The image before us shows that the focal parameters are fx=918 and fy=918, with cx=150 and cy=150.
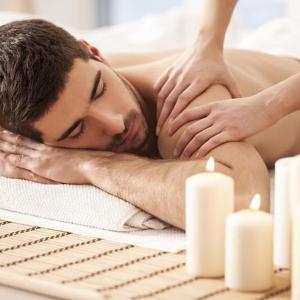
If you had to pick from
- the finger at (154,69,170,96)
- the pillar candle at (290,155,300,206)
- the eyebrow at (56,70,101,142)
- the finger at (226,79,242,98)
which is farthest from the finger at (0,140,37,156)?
the pillar candle at (290,155,300,206)

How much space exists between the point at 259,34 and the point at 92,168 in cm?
140

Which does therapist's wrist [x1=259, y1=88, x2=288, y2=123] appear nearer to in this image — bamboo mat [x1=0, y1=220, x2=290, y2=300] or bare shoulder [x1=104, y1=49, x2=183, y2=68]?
bamboo mat [x1=0, y1=220, x2=290, y2=300]

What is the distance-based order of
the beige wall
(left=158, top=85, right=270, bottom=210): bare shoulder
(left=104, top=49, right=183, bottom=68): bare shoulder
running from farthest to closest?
the beige wall
(left=104, top=49, right=183, bottom=68): bare shoulder
(left=158, top=85, right=270, bottom=210): bare shoulder

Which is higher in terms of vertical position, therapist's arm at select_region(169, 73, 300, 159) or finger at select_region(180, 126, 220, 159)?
therapist's arm at select_region(169, 73, 300, 159)

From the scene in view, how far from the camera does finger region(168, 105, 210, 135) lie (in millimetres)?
2029

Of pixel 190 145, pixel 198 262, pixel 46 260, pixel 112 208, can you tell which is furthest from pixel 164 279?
pixel 190 145

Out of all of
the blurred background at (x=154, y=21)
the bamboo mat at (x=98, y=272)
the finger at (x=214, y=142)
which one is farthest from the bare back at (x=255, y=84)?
the blurred background at (x=154, y=21)

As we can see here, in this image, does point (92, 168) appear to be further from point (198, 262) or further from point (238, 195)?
point (198, 262)

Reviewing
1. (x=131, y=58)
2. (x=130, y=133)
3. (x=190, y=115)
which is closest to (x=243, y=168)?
(x=190, y=115)

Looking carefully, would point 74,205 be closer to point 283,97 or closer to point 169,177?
point 169,177

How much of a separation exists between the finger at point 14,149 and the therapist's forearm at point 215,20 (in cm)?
50

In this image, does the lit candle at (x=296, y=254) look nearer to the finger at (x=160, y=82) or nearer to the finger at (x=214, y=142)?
the finger at (x=214, y=142)

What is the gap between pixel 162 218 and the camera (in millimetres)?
1854

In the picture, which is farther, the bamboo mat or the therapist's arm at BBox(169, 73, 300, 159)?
the therapist's arm at BBox(169, 73, 300, 159)
